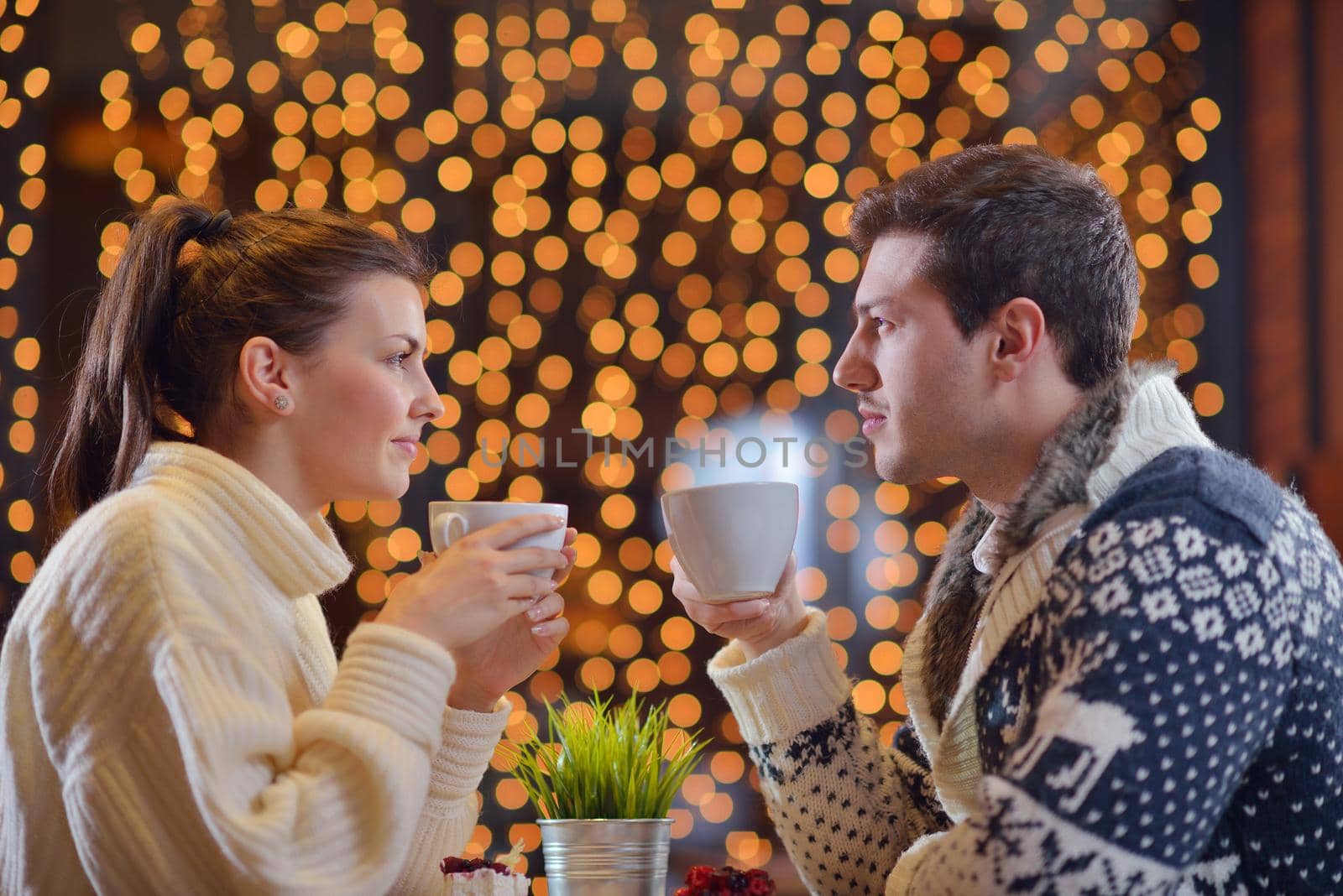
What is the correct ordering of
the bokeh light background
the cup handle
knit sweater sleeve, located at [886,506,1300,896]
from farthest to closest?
the bokeh light background → the cup handle → knit sweater sleeve, located at [886,506,1300,896]

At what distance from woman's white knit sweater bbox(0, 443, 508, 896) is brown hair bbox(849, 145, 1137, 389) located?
1.94 ft

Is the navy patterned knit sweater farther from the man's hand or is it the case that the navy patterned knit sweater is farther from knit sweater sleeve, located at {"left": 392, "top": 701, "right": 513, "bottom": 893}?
knit sweater sleeve, located at {"left": 392, "top": 701, "right": 513, "bottom": 893}

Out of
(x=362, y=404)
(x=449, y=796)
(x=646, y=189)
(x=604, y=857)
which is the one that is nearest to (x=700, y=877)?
(x=604, y=857)

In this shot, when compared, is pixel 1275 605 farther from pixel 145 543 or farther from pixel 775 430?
pixel 775 430

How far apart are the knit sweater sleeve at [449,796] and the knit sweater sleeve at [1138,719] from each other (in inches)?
14.9

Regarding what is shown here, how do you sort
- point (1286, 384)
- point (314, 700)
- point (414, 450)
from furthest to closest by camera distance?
1. point (1286, 384)
2. point (414, 450)
3. point (314, 700)

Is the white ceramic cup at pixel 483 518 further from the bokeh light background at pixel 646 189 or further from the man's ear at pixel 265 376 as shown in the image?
the bokeh light background at pixel 646 189

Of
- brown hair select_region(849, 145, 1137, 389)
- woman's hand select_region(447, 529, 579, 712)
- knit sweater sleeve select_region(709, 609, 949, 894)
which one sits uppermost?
brown hair select_region(849, 145, 1137, 389)

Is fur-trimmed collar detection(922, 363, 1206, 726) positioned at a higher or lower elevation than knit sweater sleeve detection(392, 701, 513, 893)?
higher

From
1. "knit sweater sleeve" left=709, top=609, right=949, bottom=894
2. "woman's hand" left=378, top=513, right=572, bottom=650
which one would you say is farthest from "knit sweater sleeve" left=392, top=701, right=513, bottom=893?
"knit sweater sleeve" left=709, top=609, right=949, bottom=894

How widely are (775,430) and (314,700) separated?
5.09 feet

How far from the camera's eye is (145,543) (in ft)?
2.86

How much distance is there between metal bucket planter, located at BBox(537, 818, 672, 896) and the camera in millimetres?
966

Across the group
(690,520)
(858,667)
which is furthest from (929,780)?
(858,667)
